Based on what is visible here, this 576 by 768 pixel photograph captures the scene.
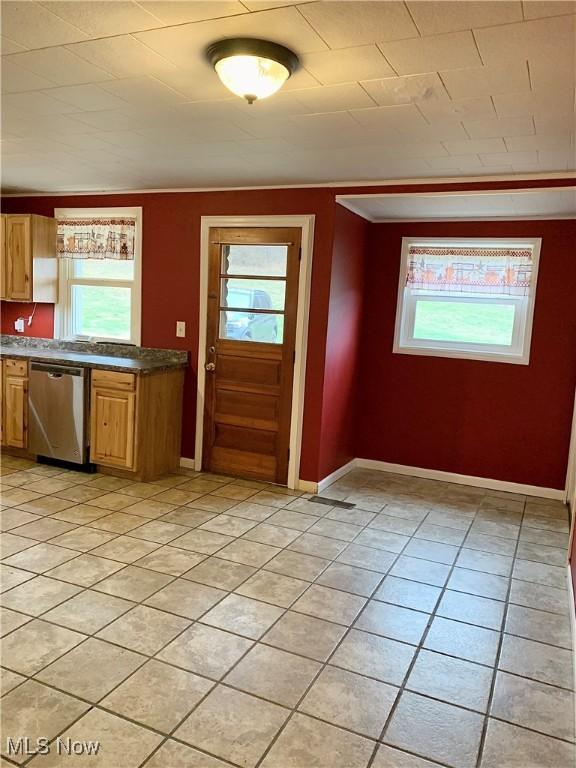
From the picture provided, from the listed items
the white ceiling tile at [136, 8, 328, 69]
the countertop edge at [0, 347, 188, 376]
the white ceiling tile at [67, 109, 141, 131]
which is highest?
the white ceiling tile at [67, 109, 141, 131]

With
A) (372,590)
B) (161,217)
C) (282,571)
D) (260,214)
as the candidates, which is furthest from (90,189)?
(372,590)

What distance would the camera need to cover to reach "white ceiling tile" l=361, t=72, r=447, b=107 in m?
2.21

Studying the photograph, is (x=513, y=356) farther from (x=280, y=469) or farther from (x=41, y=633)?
(x=41, y=633)

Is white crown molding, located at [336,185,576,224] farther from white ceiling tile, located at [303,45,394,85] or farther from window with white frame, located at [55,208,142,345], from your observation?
window with white frame, located at [55,208,142,345]

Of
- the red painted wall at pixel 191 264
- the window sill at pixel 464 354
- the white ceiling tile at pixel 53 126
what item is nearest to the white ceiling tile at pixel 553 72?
the red painted wall at pixel 191 264

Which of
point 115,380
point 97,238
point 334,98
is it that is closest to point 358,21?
point 334,98

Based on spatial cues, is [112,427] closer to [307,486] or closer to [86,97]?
[307,486]

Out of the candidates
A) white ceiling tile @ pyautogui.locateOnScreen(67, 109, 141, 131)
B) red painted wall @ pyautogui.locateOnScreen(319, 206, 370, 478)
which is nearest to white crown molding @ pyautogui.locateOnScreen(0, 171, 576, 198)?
red painted wall @ pyautogui.locateOnScreen(319, 206, 370, 478)

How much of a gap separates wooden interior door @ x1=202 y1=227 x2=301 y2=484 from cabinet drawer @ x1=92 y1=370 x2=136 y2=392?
652mm

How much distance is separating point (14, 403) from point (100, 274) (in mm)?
1381

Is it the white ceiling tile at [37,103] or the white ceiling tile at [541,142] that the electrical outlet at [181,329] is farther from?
the white ceiling tile at [541,142]

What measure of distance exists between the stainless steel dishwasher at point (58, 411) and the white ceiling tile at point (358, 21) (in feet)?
10.6

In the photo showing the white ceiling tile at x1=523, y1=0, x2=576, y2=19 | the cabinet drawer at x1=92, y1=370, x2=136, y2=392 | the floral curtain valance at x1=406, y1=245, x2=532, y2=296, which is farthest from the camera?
the floral curtain valance at x1=406, y1=245, x2=532, y2=296

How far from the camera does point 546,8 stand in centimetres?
165
